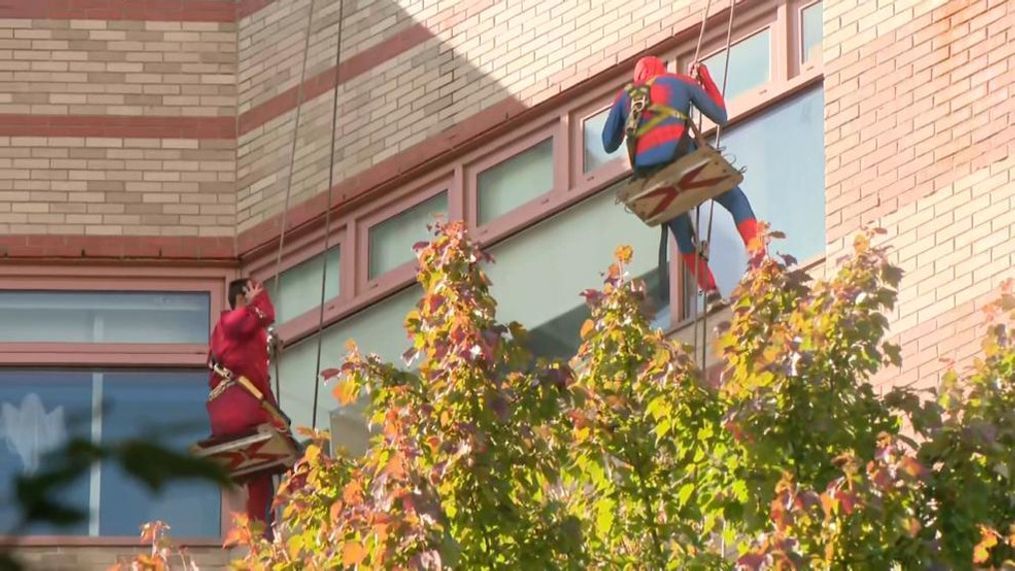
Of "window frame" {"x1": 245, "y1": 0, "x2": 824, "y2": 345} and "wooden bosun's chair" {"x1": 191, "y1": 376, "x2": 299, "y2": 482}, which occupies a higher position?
"window frame" {"x1": 245, "y1": 0, "x2": 824, "y2": 345}

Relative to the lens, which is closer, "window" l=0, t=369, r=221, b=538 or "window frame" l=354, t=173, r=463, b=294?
"window" l=0, t=369, r=221, b=538

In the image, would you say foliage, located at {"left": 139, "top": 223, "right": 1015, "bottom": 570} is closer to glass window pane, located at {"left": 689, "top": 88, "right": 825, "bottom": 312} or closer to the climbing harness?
the climbing harness

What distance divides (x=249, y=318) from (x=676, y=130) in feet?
Answer: 10.8

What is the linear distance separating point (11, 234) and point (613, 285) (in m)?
8.58

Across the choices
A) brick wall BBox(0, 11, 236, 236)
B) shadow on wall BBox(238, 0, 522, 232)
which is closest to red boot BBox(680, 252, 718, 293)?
shadow on wall BBox(238, 0, 522, 232)

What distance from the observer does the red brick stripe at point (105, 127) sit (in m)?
17.1

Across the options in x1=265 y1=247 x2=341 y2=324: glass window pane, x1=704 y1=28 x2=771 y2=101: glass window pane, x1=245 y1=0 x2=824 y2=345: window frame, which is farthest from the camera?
x1=265 y1=247 x2=341 y2=324: glass window pane

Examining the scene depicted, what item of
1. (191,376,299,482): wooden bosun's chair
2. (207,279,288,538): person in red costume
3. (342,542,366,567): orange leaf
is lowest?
(342,542,366,567): orange leaf

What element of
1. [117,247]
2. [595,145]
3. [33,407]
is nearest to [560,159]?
[595,145]

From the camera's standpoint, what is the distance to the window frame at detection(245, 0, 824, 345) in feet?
46.4

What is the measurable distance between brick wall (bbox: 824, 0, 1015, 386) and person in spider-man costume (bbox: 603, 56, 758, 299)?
739 millimetres

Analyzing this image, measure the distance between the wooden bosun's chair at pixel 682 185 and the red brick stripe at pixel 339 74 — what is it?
4.11 m

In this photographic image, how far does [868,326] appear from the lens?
855cm

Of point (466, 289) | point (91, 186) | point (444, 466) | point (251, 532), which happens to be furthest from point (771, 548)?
point (91, 186)
